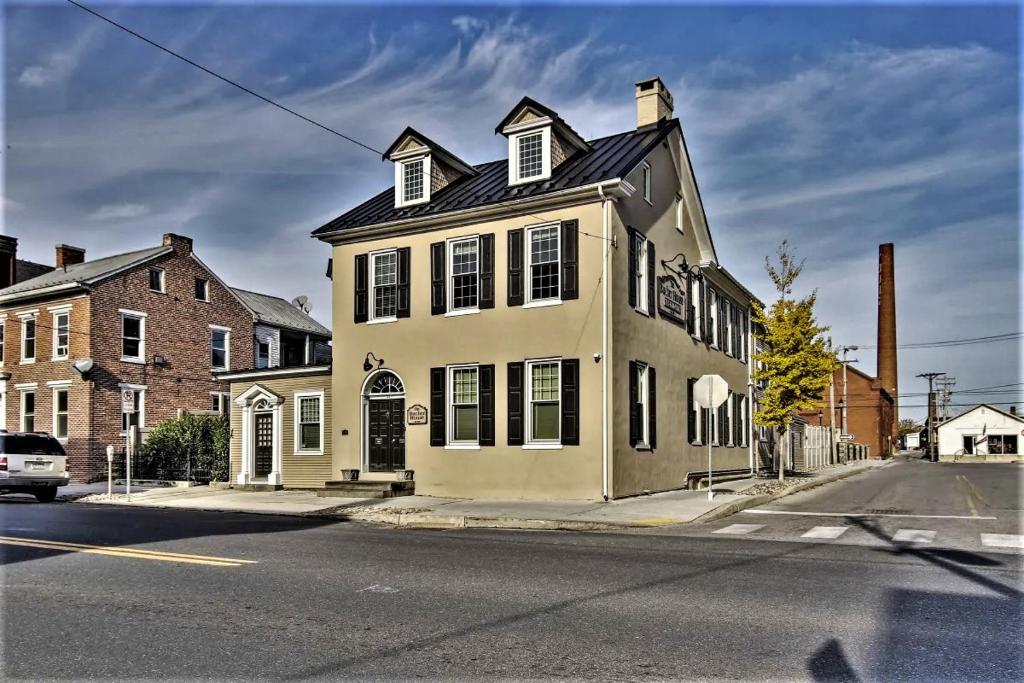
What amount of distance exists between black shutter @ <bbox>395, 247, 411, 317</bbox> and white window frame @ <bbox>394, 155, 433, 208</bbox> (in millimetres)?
1583

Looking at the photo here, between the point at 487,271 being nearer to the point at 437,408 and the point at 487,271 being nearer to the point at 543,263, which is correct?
the point at 543,263

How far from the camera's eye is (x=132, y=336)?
110 feet

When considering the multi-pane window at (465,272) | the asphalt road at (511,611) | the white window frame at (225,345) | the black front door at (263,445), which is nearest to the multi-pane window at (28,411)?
the white window frame at (225,345)

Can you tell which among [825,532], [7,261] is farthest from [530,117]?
[7,261]

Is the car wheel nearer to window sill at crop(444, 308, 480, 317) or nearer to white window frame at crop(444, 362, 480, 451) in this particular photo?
white window frame at crop(444, 362, 480, 451)

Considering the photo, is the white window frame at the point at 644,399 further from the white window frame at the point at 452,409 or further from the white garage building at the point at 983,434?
the white garage building at the point at 983,434

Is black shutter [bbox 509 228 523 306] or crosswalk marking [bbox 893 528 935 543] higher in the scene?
black shutter [bbox 509 228 523 306]

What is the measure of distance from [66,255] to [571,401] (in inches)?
1139

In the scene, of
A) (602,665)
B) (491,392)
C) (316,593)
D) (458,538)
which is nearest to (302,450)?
(491,392)

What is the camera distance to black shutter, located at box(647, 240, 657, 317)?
2205 cm

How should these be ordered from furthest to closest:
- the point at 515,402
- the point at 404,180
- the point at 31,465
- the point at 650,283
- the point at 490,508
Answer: the point at 404,180, the point at 31,465, the point at 650,283, the point at 515,402, the point at 490,508

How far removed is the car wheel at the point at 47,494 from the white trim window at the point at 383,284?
32.6 ft

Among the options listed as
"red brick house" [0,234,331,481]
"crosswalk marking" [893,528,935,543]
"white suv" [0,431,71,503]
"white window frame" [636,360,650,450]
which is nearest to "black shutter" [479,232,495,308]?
"white window frame" [636,360,650,450]

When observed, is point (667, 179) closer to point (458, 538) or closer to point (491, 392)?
point (491, 392)
